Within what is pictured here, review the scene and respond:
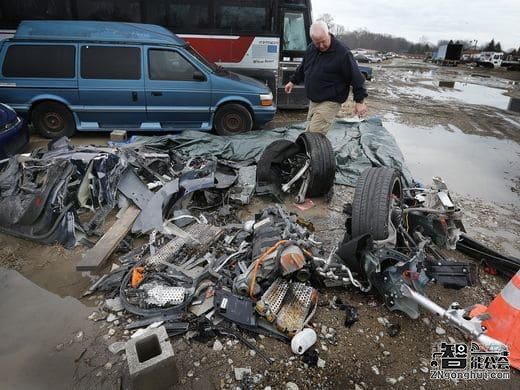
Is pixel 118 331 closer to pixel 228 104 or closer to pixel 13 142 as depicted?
pixel 13 142

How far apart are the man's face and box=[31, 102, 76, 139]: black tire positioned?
512 cm

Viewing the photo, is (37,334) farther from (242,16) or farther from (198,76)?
(242,16)

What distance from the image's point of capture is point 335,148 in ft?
20.0

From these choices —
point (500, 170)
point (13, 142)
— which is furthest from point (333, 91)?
point (13, 142)

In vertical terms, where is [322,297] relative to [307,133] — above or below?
below

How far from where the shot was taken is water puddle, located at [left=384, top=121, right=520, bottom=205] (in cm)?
570

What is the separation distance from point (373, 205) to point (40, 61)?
6703 mm

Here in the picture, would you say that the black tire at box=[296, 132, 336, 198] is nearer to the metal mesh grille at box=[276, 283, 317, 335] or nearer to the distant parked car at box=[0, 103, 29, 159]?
the metal mesh grille at box=[276, 283, 317, 335]

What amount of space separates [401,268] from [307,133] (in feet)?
8.61

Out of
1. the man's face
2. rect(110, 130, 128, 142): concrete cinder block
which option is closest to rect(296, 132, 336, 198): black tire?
the man's face

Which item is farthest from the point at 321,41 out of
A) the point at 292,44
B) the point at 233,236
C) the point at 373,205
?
the point at 292,44

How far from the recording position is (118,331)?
102 inches

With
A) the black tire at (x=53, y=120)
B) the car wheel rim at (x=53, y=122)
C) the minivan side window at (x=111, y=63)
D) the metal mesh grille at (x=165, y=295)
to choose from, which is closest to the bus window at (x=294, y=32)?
the minivan side window at (x=111, y=63)

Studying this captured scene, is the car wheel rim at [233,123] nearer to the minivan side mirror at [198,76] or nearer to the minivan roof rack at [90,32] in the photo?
the minivan side mirror at [198,76]
